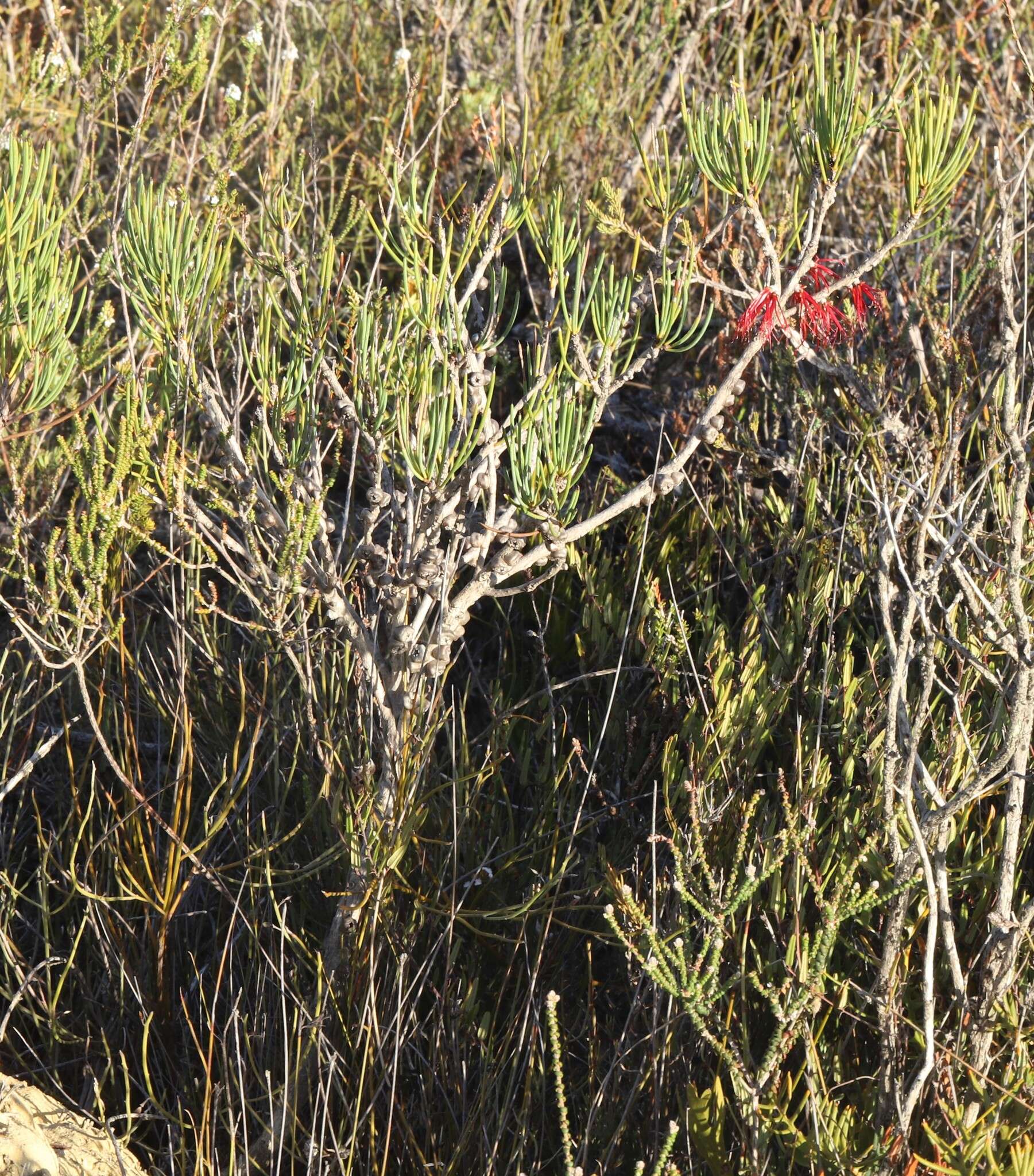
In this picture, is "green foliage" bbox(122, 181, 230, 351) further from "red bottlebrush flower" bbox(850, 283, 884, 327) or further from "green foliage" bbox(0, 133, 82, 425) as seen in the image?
"red bottlebrush flower" bbox(850, 283, 884, 327)

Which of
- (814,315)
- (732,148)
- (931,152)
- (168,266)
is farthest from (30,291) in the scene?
(931,152)

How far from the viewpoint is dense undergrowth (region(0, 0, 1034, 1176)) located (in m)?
1.53


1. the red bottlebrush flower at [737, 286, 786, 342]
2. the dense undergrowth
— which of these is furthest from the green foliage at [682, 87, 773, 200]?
the red bottlebrush flower at [737, 286, 786, 342]

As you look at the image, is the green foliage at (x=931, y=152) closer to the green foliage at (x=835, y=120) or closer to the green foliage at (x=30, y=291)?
the green foliage at (x=835, y=120)

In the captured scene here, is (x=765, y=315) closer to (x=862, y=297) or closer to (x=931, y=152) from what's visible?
(x=931, y=152)

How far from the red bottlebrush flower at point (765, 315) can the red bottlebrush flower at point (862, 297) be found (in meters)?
0.20

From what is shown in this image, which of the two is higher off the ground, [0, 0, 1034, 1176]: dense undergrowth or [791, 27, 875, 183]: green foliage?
[791, 27, 875, 183]: green foliage

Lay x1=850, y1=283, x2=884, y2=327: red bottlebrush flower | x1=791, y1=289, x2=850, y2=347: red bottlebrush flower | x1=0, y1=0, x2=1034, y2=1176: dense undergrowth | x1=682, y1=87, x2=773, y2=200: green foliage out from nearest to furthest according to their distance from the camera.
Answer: x1=0, y1=0, x2=1034, y2=1176: dense undergrowth < x1=682, y1=87, x2=773, y2=200: green foliage < x1=791, y1=289, x2=850, y2=347: red bottlebrush flower < x1=850, y1=283, x2=884, y2=327: red bottlebrush flower

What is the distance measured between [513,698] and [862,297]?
3.16ft

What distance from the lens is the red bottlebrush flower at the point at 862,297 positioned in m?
1.93

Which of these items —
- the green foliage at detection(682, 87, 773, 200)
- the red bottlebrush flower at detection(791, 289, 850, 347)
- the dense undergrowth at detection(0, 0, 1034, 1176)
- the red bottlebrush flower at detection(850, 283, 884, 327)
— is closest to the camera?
the dense undergrowth at detection(0, 0, 1034, 1176)

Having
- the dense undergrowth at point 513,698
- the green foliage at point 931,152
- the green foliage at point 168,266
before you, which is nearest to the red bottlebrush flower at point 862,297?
the dense undergrowth at point 513,698

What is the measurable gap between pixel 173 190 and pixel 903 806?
144 cm

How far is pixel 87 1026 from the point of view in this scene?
1887 millimetres
